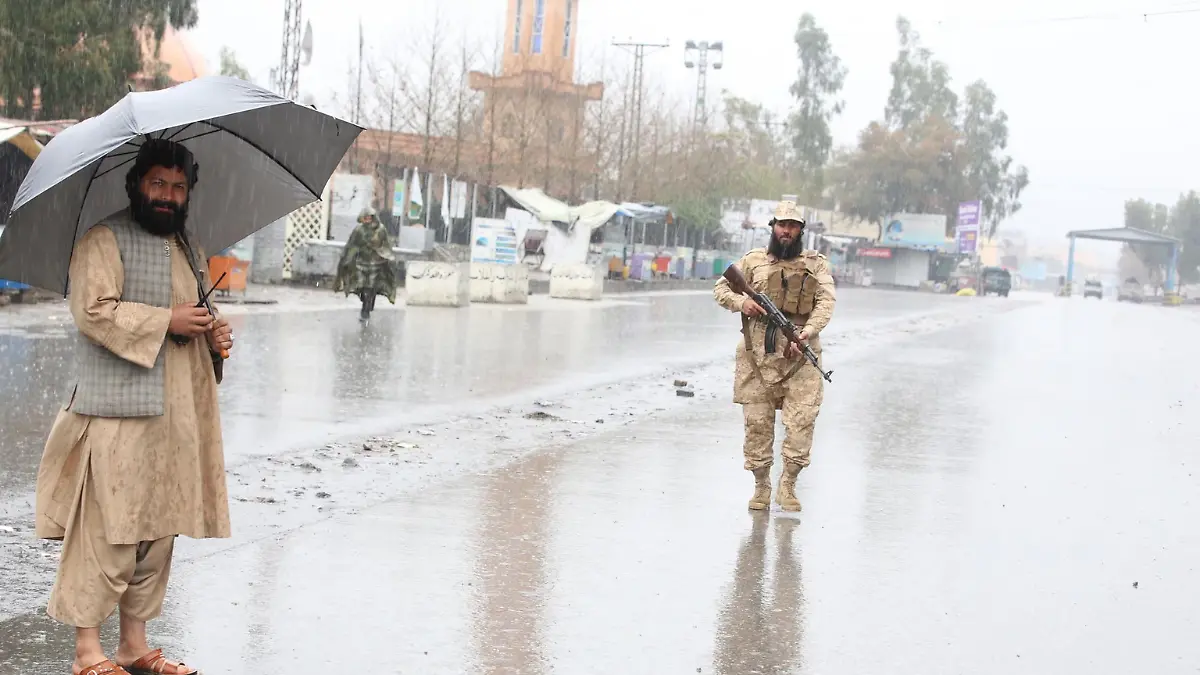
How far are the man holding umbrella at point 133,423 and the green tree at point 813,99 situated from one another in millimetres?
97041

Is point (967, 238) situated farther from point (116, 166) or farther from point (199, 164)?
point (116, 166)

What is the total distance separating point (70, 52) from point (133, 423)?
2122cm

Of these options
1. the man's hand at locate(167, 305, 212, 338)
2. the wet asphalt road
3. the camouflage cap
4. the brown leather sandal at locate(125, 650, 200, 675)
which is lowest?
the wet asphalt road

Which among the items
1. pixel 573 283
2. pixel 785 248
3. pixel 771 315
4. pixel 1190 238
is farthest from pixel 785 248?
pixel 1190 238

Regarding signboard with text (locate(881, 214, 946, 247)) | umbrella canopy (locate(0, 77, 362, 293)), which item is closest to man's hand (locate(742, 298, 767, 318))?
umbrella canopy (locate(0, 77, 362, 293))

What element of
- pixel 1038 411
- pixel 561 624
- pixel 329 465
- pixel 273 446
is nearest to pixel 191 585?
pixel 561 624

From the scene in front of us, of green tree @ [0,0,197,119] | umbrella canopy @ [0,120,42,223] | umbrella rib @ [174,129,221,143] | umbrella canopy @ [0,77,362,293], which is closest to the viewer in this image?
umbrella canopy @ [0,77,362,293]

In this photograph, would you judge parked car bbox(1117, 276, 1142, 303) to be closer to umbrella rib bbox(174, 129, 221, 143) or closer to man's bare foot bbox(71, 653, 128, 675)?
umbrella rib bbox(174, 129, 221, 143)

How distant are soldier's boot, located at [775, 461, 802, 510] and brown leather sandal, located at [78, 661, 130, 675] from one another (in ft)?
15.0

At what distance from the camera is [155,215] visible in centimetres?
451

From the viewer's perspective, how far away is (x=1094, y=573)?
23.0ft

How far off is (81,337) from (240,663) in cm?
120

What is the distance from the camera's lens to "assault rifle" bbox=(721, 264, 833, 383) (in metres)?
7.98

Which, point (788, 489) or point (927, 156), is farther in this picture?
point (927, 156)
